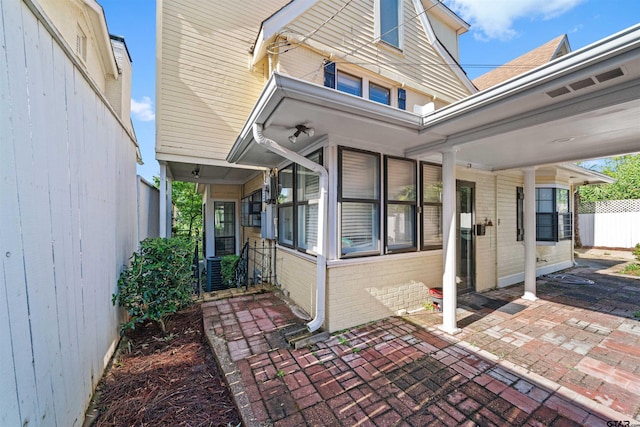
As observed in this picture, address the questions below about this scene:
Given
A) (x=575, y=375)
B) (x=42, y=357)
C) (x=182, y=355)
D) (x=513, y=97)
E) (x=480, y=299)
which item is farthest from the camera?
(x=480, y=299)

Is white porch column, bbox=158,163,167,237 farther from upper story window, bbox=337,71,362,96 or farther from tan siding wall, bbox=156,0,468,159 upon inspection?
upper story window, bbox=337,71,362,96

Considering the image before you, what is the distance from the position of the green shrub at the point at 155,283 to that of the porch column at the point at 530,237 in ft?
20.0

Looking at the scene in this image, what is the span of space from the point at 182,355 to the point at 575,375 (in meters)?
4.28

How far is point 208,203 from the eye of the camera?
8.89 m

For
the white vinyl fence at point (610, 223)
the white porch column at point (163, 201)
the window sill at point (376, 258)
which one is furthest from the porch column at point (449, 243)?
the white vinyl fence at point (610, 223)

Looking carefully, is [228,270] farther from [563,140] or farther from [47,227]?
[563,140]

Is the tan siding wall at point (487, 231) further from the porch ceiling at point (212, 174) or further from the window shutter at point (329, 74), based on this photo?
the porch ceiling at point (212, 174)

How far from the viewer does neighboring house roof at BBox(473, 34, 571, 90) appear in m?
8.31

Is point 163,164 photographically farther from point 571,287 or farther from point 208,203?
point 571,287

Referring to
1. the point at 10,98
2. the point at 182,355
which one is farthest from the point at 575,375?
the point at 10,98

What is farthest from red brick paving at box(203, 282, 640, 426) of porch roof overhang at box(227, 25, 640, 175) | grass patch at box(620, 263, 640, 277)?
grass patch at box(620, 263, 640, 277)

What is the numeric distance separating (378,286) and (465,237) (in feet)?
8.28

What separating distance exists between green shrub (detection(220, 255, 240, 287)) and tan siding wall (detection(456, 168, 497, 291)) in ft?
18.8

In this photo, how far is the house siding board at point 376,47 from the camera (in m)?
5.56
